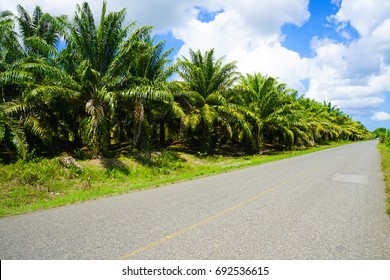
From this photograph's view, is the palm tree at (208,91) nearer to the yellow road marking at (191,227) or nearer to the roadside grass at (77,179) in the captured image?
the roadside grass at (77,179)

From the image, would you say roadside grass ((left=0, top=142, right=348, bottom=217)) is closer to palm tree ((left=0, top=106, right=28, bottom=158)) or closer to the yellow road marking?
palm tree ((left=0, top=106, right=28, bottom=158))

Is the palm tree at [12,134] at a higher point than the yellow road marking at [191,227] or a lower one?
higher

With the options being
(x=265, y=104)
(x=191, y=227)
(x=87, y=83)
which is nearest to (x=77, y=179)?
(x=87, y=83)

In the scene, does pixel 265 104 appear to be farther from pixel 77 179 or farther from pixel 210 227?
pixel 210 227

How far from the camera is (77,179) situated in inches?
464

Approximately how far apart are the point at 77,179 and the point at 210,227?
813cm

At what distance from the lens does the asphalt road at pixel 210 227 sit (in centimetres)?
448

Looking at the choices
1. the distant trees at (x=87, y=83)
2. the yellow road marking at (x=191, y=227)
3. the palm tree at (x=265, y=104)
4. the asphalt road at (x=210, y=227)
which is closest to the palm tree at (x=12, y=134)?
the distant trees at (x=87, y=83)

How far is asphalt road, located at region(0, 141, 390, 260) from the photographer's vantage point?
448 centimetres

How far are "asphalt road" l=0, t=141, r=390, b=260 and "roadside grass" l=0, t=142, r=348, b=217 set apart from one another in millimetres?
1420

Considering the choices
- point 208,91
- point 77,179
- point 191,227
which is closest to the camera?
point 191,227

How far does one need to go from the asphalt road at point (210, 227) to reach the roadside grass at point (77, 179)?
1420 mm
